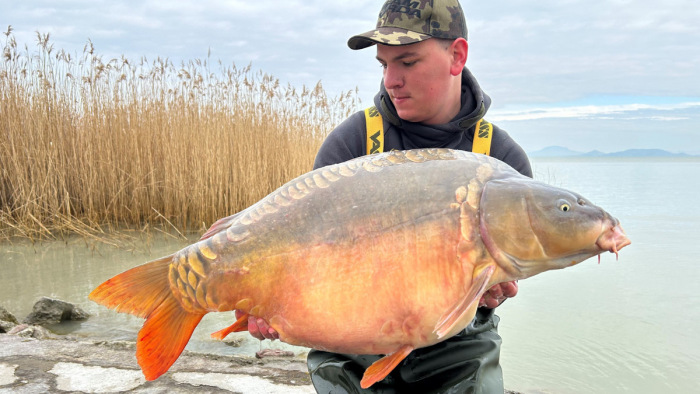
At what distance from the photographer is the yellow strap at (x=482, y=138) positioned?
210 cm

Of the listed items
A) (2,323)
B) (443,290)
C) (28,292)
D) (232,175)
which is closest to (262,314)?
(443,290)

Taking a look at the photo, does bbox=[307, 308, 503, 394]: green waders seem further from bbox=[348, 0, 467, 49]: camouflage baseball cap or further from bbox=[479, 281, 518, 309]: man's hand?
bbox=[348, 0, 467, 49]: camouflage baseball cap

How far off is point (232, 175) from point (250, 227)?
17.9ft

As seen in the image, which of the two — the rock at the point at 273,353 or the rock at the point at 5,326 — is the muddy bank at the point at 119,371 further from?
the rock at the point at 5,326

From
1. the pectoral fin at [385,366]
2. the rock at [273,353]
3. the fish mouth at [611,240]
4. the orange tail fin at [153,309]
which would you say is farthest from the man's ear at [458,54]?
the rock at [273,353]

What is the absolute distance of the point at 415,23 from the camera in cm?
191

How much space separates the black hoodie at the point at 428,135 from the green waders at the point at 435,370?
66 cm

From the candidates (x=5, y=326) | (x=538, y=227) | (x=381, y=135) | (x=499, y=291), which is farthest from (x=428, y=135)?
(x=5, y=326)

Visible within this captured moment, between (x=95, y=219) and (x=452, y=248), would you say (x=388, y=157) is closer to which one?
(x=452, y=248)

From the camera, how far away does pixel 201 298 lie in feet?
4.64

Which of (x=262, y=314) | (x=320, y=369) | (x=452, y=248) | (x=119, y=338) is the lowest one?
(x=119, y=338)

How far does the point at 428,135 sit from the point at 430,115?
0.07 m

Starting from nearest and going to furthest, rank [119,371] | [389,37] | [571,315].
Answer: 1. [389,37]
2. [119,371]
3. [571,315]

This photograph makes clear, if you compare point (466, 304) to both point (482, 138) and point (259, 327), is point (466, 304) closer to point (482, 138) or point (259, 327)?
point (259, 327)
